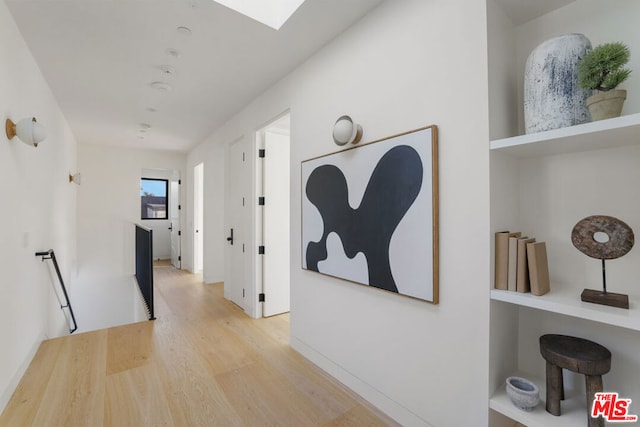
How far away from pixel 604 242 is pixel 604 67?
0.67 metres

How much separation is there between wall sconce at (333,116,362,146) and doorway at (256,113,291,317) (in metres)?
1.55

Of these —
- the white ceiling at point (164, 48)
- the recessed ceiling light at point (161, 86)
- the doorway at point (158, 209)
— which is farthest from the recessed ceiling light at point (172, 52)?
the doorway at point (158, 209)

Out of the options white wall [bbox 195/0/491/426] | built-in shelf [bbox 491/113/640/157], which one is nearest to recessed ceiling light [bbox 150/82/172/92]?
white wall [bbox 195/0/491/426]

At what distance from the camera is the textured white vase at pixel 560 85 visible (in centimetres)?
121

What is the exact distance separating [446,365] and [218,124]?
4.34m

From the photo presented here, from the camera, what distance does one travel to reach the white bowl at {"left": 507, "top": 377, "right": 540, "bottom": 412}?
1269 millimetres

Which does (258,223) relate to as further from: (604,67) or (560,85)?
(604,67)

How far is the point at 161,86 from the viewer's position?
3.11 meters

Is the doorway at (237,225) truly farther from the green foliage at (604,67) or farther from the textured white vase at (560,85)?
the green foliage at (604,67)

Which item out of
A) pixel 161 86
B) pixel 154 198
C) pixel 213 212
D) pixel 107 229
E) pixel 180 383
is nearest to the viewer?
pixel 180 383

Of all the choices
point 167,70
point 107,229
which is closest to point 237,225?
point 167,70

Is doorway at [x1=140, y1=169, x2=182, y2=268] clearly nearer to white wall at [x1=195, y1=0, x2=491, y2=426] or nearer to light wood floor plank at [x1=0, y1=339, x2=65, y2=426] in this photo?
light wood floor plank at [x1=0, y1=339, x2=65, y2=426]

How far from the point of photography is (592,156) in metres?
1.33

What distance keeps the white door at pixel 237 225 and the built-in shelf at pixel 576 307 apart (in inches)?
117
